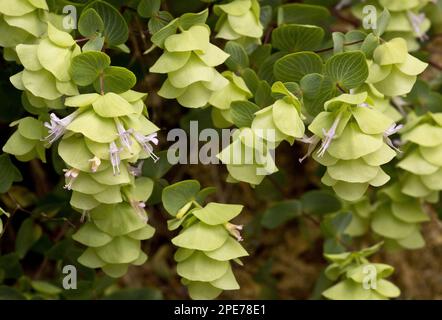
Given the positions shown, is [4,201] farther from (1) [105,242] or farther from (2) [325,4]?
(2) [325,4]

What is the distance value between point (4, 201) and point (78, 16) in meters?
0.32

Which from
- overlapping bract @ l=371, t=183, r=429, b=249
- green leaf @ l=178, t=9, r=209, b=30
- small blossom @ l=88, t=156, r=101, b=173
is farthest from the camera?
overlapping bract @ l=371, t=183, r=429, b=249

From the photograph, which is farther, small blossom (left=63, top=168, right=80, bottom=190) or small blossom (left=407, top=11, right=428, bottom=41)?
small blossom (left=407, top=11, right=428, bottom=41)

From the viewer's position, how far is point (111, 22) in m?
0.87

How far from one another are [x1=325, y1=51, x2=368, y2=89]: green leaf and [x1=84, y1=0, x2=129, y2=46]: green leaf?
24 cm

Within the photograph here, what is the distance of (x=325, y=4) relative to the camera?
1120 millimetres

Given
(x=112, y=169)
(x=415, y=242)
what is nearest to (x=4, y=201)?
(x=112, y=169)

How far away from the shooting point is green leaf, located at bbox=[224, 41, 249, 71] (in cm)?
92

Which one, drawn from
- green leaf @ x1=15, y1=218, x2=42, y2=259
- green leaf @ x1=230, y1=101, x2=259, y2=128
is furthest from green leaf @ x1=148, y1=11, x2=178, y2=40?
green leaf @ x1=15, y1=218, x2=42, y2=259

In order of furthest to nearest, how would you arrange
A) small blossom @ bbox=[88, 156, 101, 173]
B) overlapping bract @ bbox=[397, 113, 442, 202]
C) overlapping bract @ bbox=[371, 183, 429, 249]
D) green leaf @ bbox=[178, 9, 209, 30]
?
1. overlapping bract @ bbox=[371, 183, 429, 249]
2. overlapping bract @ bbox=[397, 113, 442, 202]
3. green leaf @ bbox=[178, 9, 209, 30]
4. small blossom @ bbox=[88, 156, 101, 173]

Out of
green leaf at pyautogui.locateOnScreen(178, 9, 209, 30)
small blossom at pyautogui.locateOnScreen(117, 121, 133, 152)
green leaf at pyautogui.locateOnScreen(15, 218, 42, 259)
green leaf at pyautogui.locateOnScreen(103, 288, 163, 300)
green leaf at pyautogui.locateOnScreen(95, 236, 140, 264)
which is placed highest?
green leaf at pyautogui.locateOnScreen(178, 9, 209, 30)

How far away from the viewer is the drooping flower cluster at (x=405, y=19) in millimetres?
1029

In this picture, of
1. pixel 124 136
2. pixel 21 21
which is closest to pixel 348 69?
pixel 124 136

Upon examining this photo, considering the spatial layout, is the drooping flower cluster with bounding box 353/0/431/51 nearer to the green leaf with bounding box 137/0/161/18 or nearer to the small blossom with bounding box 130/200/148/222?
the green leaf with bounding box 137/0/161/18
